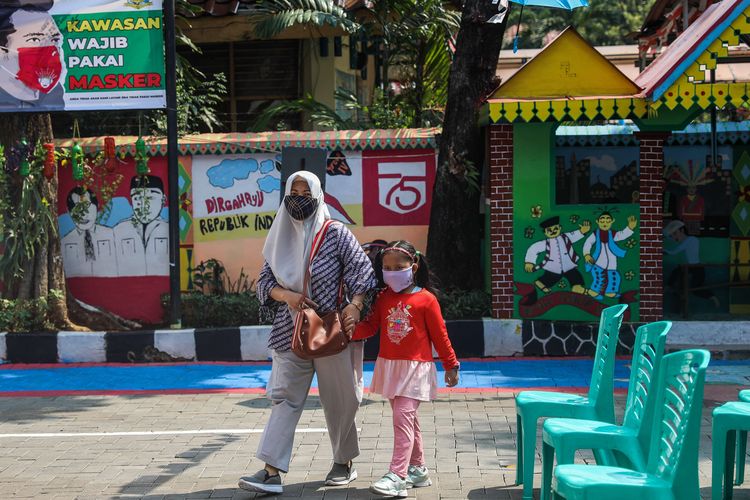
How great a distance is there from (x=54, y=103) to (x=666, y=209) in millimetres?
7756

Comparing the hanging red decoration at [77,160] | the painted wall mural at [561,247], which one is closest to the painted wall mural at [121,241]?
the hanging red decoration at [77,160]

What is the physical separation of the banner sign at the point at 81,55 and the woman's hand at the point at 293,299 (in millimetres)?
5853

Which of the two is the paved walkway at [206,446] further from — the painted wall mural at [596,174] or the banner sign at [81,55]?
the painted wall mural at [596,174]

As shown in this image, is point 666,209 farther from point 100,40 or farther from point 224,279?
point 100,40

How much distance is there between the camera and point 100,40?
39.0ft

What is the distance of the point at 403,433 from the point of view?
6.35m

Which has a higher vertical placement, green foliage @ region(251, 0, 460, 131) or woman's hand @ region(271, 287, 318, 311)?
green foliage @ region(251, 0, 460, 131)

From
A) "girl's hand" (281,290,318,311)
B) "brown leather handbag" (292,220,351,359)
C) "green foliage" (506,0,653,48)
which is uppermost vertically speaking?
"green foliage" (506,0,653,48)

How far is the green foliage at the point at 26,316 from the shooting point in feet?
38.7

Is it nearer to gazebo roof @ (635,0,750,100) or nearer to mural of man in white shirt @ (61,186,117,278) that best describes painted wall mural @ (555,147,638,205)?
gazebo roof @ (635,0,750,100)

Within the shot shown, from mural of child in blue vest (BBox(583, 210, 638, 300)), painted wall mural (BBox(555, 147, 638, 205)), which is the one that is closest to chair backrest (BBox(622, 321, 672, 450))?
mural of child in blue vest (BBox(583, 210, 638, 300))

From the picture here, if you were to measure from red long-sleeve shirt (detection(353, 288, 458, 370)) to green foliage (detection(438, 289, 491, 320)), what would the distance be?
542 cm

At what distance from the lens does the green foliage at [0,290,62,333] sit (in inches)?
464

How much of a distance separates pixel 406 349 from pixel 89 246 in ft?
23.7
